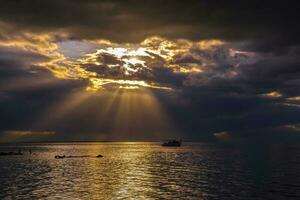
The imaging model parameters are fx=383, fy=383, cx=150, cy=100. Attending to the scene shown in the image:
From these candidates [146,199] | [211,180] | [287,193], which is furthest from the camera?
[211,180]

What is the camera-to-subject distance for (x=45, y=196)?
69938 millimetres

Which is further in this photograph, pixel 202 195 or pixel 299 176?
pixel 299 176

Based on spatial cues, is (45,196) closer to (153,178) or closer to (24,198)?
(24,198)

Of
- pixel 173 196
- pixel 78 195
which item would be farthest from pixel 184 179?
pixel 78 195

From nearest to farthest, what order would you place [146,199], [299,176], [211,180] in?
[146,199], [211,180], [299,176]

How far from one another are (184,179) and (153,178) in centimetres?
812

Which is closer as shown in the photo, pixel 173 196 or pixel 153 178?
pixel 173 196

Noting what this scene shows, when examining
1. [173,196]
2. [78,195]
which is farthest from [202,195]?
[78,195]

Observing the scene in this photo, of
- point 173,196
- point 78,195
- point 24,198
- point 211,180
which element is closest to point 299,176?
point 211,180

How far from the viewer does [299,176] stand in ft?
333

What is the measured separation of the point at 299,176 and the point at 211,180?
25490 mm

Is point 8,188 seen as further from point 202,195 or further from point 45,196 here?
point 202,195

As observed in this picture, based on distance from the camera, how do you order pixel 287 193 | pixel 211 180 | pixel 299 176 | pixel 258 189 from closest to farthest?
pixel 287 193 → pixel 258 189 → pixel 211 180 → pixel 299 176

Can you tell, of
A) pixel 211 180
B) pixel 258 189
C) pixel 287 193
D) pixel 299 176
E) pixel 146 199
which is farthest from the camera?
pixel 299 176
